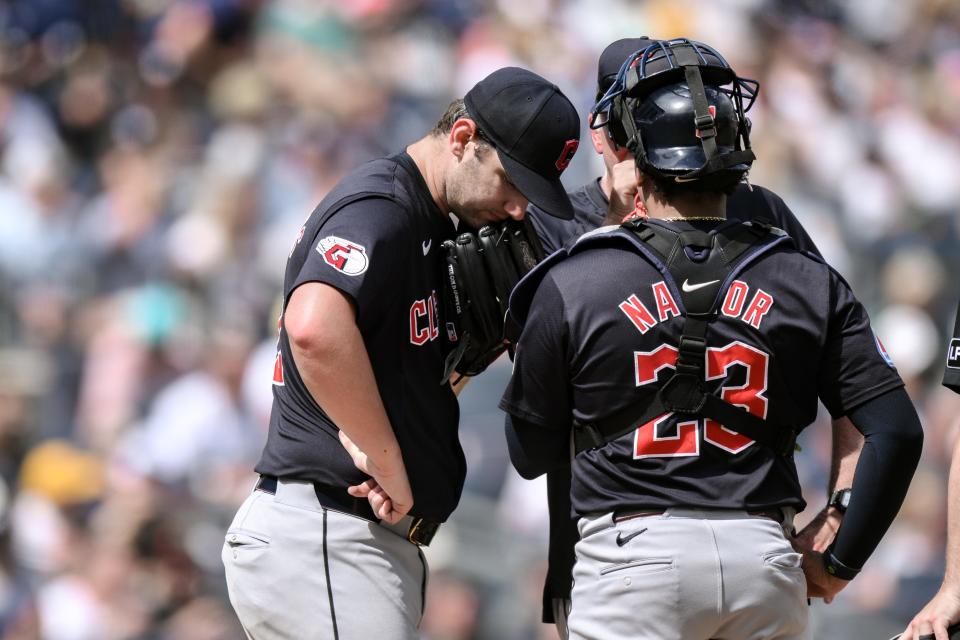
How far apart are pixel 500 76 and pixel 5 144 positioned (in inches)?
249

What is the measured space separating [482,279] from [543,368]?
15.4 inches

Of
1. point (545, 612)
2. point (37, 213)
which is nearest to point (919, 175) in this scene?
point (37, 213)

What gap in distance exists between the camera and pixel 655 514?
243cm

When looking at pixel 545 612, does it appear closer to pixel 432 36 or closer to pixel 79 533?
pixel 79 533

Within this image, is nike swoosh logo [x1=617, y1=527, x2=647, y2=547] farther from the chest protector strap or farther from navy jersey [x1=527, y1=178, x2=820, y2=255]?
navy jersey [x1=527, y1=178, x2=820, y2=255]

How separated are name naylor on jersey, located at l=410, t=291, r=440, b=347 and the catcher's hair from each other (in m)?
0.36

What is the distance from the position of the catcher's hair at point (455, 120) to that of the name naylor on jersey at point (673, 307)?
611 mm

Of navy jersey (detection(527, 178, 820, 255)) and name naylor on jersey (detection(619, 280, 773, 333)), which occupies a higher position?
navy jersey (detection(527, 178, 820, 255))

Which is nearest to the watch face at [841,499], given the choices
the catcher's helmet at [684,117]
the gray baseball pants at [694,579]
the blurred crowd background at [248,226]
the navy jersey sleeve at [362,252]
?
the gray baseball pants at [694,579]

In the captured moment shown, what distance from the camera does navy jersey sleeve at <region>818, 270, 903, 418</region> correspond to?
8.09 ft

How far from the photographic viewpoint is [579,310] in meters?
2.43

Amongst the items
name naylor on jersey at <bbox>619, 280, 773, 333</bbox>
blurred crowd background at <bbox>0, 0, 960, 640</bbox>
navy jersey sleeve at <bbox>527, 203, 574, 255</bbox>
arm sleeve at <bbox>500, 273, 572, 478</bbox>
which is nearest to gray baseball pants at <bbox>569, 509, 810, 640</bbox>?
arm sleeve at <bbox>500, 273, 572, 478</bbox>

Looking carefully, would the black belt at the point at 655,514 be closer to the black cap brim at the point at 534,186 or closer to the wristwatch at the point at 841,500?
the wristwatch at the point at 841,500


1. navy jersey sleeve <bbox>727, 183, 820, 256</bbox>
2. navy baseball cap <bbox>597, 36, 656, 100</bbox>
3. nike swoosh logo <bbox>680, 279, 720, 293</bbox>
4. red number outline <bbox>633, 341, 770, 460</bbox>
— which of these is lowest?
red number outline <bbox>633, 341, 770, 460</bbox>
